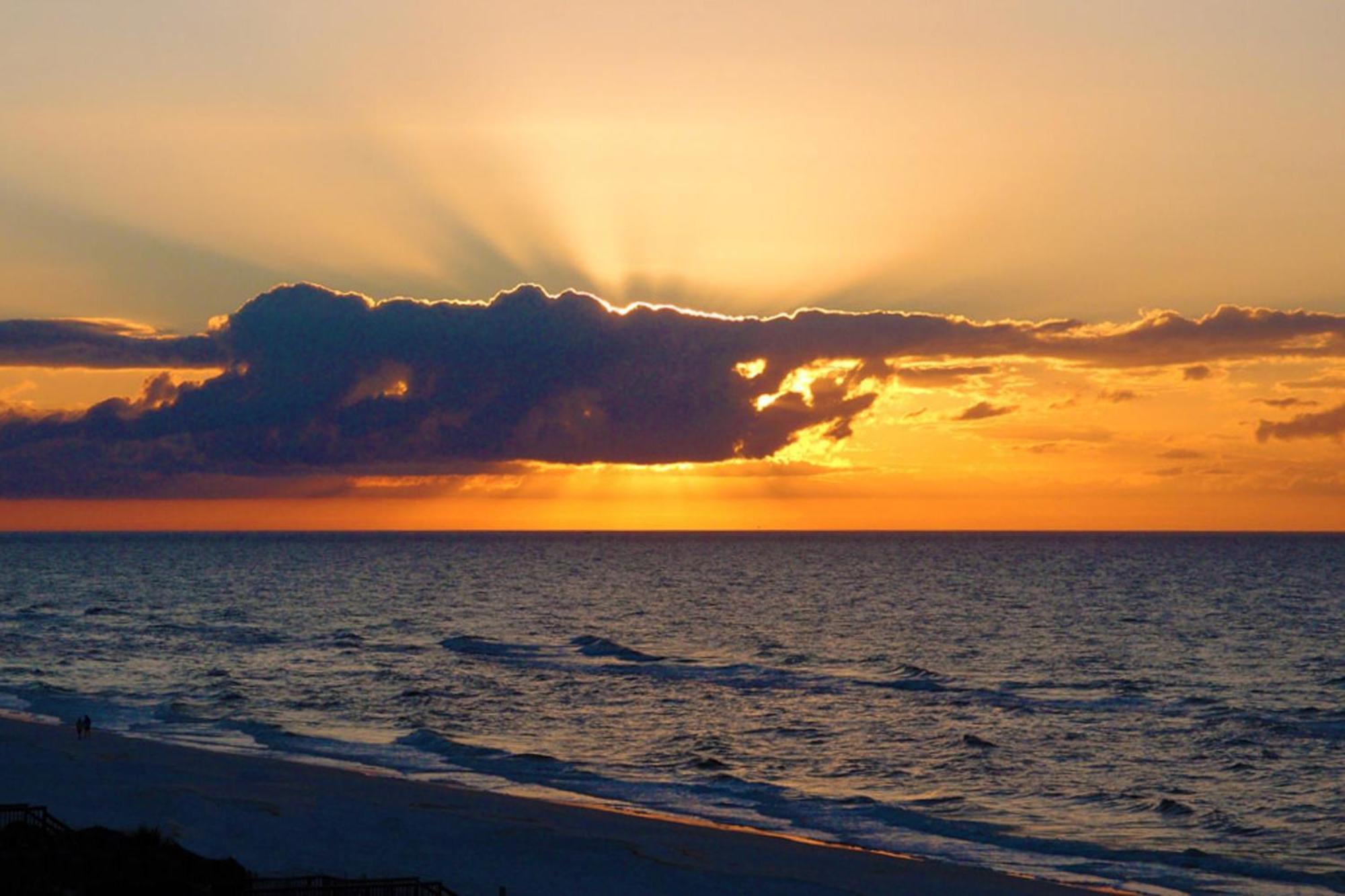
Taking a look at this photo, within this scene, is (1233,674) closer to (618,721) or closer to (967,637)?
(967,637)

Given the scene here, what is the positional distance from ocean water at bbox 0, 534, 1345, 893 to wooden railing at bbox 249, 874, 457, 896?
15.1 m

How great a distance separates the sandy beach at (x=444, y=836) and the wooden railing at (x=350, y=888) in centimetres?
423

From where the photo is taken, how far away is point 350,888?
2508 centimetres

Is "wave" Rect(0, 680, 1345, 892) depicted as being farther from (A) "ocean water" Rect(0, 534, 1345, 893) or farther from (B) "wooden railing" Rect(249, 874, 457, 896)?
(B) "wooden railing" Rect(249, 874, 457, 896)

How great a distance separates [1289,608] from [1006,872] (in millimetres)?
113287

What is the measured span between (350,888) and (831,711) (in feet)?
127

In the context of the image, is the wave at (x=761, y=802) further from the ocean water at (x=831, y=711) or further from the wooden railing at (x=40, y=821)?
the wooden railing at (x=40, y=821)

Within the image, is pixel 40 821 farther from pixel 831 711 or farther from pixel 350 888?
pixel 831 711

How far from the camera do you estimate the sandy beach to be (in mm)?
32156

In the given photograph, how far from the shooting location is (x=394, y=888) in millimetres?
25281

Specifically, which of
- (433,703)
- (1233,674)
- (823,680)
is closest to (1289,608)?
(1233,674)

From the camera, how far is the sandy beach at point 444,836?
32.2 meters

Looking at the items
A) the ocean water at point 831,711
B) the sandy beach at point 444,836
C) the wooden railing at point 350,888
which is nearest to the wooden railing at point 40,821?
the wooden railing at point 350,888

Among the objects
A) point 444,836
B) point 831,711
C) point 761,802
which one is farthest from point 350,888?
point 831,711
